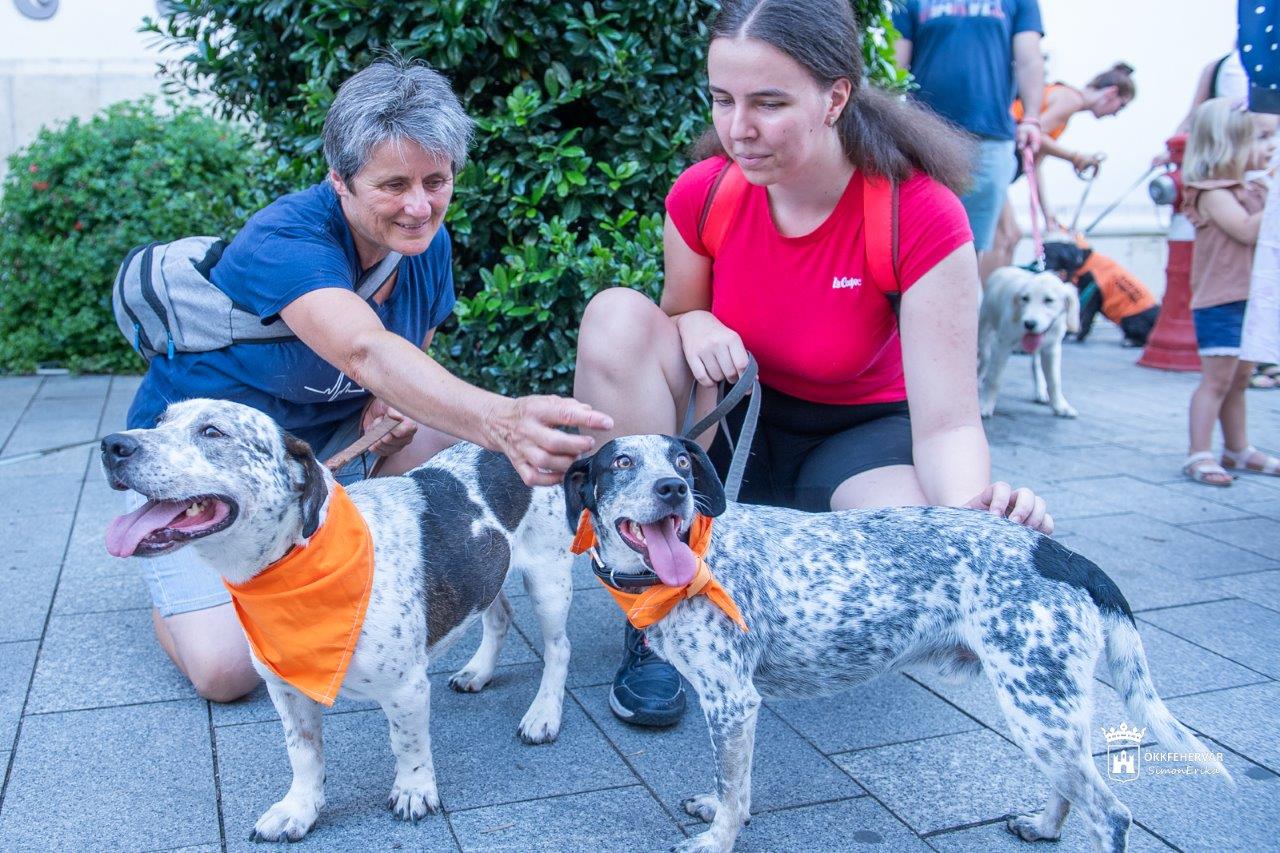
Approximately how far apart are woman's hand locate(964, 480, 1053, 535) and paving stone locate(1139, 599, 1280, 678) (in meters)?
1.41

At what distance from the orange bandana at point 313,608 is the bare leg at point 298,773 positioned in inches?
4.5

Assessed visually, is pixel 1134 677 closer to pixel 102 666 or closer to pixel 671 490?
pixel 671 490

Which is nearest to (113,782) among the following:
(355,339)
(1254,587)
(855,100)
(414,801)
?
(414,801)

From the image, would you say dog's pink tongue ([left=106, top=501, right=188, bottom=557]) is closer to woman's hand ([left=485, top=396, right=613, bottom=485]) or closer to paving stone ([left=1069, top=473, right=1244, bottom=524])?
woman's hand ([left=485, top=396, right=613, bottom=485])

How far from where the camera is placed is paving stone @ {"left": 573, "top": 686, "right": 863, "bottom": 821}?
9.48ft

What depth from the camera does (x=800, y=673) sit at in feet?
8.93

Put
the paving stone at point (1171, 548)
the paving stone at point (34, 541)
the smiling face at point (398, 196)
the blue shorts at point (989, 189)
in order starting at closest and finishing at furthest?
the smiling face at point (398, 196) → the paving stone at point (34, 541) → the paving stone at point (1171, 548) → the blue shorts at point (989, 189)

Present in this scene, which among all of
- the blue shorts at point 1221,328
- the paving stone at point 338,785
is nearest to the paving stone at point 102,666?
the paving stone at point 338,785

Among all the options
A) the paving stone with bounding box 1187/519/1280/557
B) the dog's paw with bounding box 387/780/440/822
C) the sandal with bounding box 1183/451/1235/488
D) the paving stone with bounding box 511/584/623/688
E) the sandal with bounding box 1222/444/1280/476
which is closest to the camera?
the dog's paw with bounding box 387/780/440/822

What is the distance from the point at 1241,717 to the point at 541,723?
6.88ft

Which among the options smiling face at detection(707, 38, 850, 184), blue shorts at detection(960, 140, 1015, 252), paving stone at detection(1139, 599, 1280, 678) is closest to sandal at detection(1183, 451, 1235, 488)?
blue shorts at detection(960, 140, 1015, 252)

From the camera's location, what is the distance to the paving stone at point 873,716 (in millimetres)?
3197

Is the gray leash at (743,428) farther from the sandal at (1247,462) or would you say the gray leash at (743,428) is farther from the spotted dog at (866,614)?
the sandal at (1247,462)

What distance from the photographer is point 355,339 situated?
2.78m
